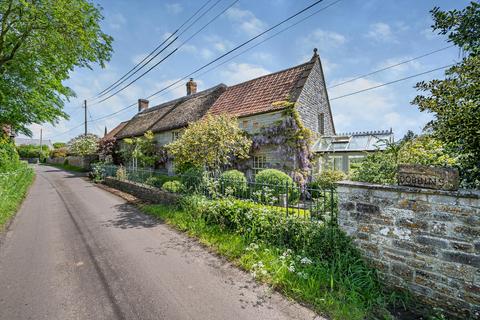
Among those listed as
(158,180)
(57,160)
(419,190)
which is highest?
(57,160)

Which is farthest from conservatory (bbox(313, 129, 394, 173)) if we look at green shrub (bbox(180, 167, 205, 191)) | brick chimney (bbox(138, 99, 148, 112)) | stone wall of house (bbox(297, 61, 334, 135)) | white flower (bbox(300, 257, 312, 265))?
brick chimney (bbox(138, 99, 148, 112))

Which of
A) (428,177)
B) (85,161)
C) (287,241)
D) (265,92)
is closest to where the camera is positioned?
(428,177)

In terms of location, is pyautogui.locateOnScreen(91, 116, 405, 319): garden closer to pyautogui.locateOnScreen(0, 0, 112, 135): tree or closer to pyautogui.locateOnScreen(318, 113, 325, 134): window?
pyautogui.locateOnScreen(318, 113, 325, 134): window

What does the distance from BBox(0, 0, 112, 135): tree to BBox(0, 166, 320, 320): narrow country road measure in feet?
23.8

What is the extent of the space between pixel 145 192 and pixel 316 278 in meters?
9.52

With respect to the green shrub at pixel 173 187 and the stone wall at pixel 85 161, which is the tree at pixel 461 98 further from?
Result: the stone wall at pixel 85 161

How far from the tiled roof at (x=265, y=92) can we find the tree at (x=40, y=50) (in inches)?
292

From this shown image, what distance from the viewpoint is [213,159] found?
9609mm

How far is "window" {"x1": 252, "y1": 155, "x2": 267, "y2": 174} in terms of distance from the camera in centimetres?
1227

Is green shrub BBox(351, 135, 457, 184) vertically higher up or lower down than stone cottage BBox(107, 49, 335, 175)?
lower down

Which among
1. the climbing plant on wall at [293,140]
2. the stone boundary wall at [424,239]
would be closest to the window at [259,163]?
the climbing plant on wall at [293,140]

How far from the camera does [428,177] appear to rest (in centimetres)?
341

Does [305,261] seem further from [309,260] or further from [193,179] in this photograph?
[193,179]

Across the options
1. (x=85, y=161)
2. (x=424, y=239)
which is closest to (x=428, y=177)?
(x=424, y=239)
